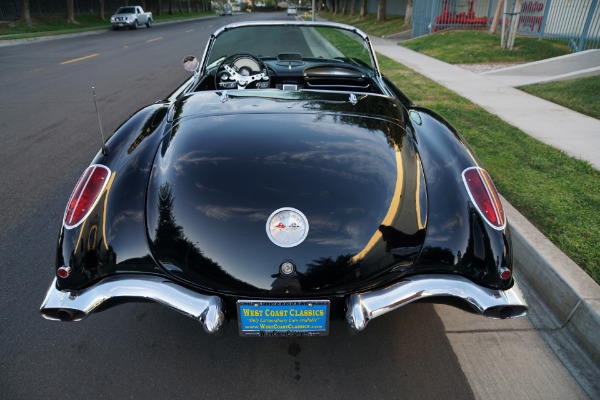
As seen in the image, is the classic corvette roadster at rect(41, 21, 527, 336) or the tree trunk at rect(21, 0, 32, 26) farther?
the tree trunk at rect(21, 0, 32, 26)

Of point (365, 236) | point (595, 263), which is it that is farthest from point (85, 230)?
point (595, 263)

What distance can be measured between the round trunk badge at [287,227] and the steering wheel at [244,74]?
6.86ft

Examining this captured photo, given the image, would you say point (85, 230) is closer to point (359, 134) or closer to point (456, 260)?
point (359, 134)

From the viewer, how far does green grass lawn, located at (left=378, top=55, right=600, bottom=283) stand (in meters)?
2.89

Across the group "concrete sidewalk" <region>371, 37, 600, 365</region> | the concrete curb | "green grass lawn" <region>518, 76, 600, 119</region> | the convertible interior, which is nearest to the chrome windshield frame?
the convertible interior

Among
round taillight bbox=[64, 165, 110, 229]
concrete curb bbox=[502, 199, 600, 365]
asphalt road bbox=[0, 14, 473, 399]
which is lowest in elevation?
asphalt road bbox=[0, 14, 473, 399]

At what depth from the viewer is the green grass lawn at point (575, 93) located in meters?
6.56

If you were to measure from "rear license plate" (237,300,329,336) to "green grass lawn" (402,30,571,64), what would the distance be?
11.5 metres

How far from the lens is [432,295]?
5.83ft

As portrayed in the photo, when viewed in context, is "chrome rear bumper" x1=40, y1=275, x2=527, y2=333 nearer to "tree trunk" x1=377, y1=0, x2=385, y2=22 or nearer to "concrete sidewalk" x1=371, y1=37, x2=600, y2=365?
"concrete sidewalk" x1=371, y1=37, x2=600, y2=365

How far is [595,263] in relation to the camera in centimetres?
261

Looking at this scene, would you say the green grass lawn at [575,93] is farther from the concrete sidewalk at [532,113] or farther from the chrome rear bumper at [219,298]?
the chrome rear bumper at [219,298]

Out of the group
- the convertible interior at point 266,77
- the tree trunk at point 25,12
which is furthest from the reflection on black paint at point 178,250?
the tree trunk at point 25,12

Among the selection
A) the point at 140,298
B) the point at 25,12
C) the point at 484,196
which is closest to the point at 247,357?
the point at 140,298
